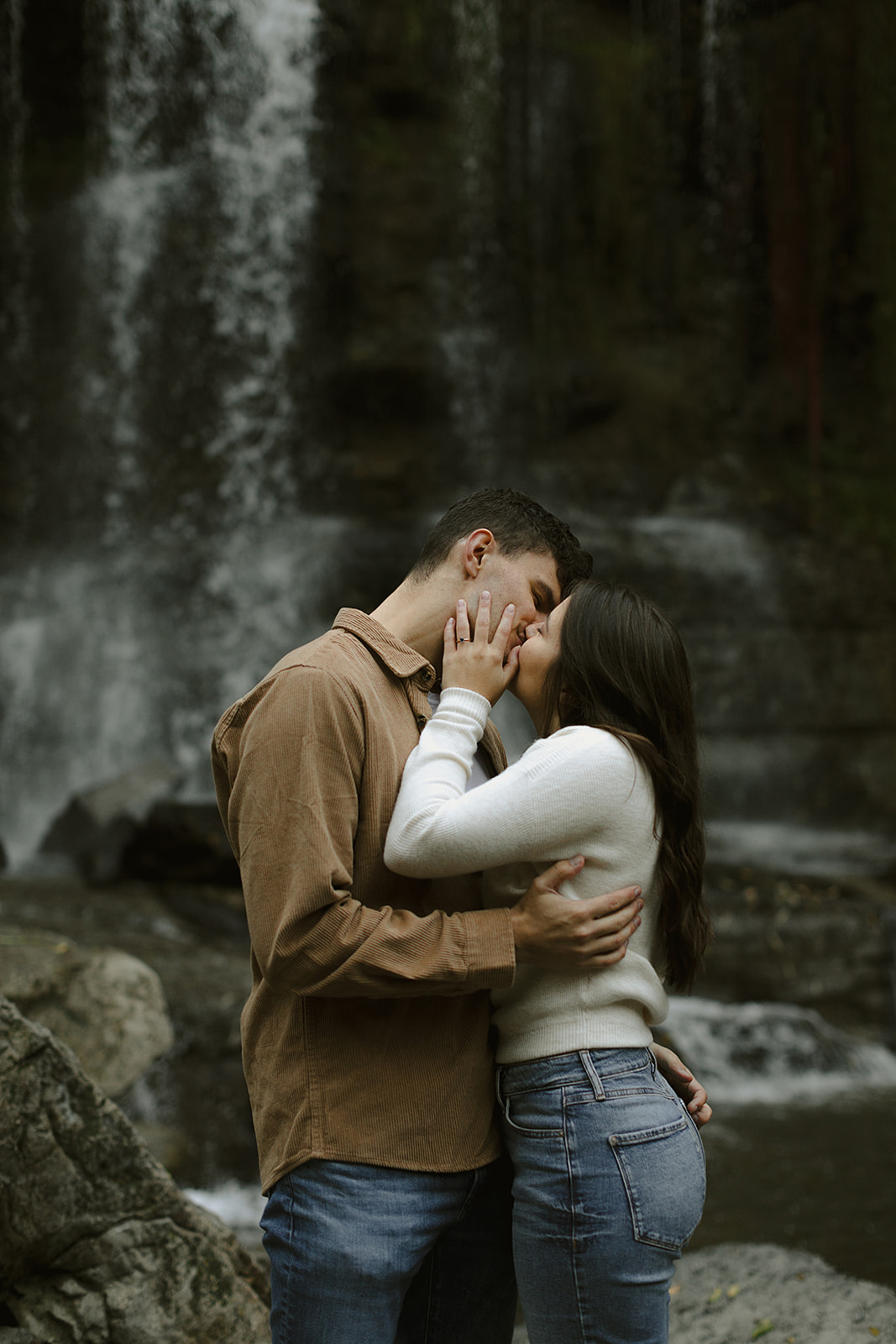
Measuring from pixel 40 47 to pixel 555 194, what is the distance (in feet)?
22.9

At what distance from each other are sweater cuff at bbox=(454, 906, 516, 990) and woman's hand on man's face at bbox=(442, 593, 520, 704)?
1.24ft

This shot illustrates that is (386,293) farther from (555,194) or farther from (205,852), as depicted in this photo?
(205,852)

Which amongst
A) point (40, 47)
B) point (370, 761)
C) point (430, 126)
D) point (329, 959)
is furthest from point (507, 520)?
point (40, 47)

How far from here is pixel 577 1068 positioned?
1683mm

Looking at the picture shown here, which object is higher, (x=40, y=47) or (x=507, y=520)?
(x=40, y=47)

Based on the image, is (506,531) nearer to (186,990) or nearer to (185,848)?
(186,990)

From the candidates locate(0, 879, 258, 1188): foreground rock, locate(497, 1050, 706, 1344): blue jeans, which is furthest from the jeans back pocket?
locate(0, 879, 258, 1188): foreground rock

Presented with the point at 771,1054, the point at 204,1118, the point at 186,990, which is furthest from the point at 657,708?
the point at 771,1054

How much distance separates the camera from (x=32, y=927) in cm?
643

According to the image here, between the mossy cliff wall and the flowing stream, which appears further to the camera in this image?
the mossy cliff wall

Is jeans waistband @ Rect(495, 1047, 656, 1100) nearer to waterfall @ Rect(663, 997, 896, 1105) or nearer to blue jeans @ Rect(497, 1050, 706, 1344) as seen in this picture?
blue jeans @ Rect(497, 1050, 706, 1344)

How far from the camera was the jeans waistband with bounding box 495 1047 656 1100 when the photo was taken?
1.68 meters

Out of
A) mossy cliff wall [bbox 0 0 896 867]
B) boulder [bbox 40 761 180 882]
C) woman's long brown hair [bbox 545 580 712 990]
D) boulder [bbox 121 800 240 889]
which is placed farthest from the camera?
mossy cliff wall [bbox 0 0 896 867]

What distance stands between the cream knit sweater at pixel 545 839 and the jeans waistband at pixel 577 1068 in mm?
14
